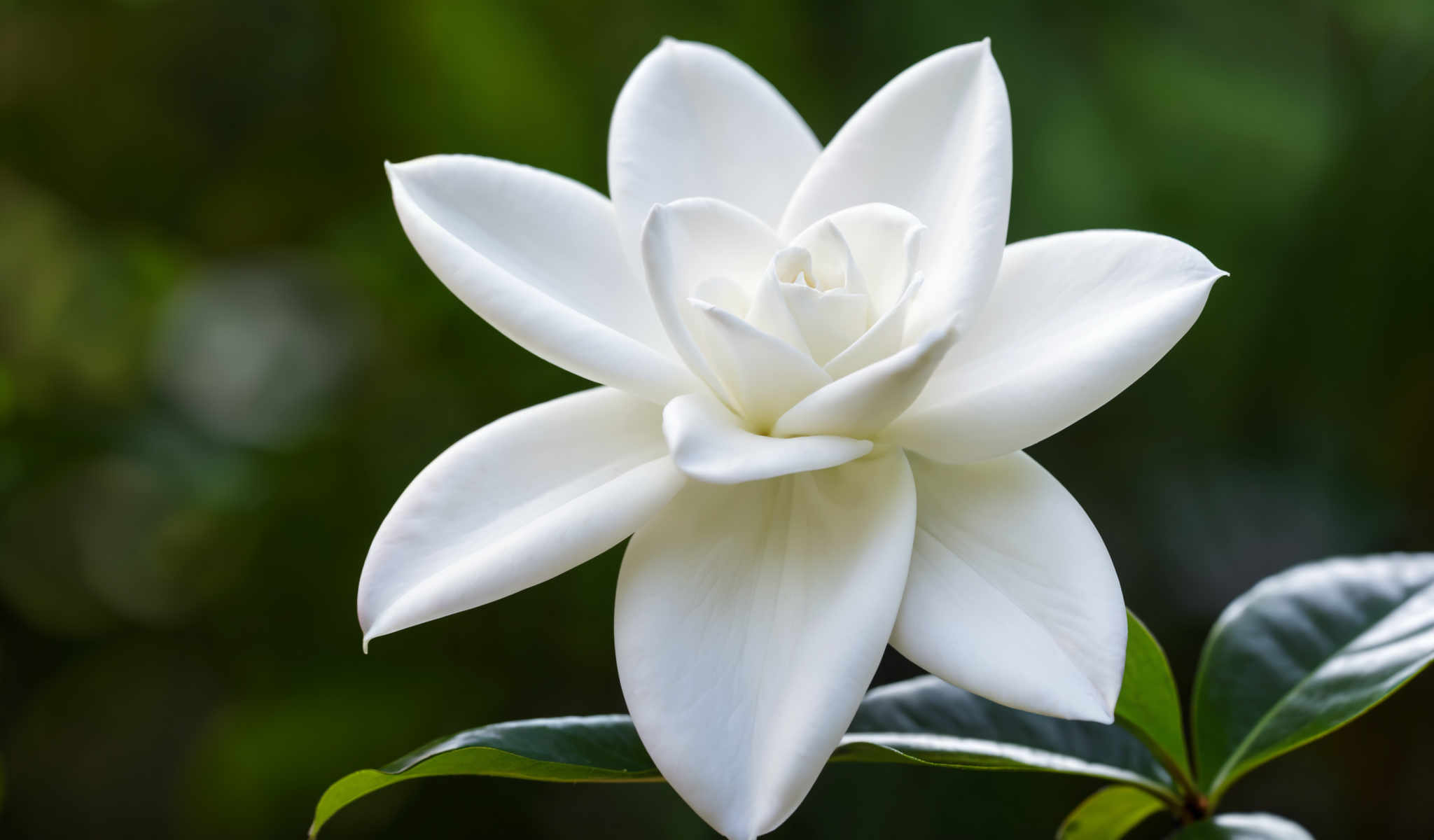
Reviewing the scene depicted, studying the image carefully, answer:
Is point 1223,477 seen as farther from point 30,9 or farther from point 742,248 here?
point 30,9

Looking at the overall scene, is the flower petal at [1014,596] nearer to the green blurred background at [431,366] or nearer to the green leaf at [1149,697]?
the green leaf at [1149,697]

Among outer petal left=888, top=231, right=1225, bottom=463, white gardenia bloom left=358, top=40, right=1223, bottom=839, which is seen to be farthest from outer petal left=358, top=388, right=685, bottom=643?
outer petal left=888, top=231, right=1225, bottom=463

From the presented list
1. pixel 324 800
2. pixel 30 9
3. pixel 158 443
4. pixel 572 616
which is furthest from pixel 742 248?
pixel 30 9

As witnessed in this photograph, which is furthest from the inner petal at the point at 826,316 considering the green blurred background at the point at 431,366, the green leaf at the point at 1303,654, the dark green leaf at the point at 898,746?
the green blurred background at the point at 431,366

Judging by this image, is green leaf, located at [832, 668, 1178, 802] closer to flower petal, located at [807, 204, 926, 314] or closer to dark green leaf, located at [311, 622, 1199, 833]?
dark green leaf, located at [311, 622, 1199, 833]

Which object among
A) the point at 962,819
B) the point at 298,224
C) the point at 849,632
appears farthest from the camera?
the point at 298,224
